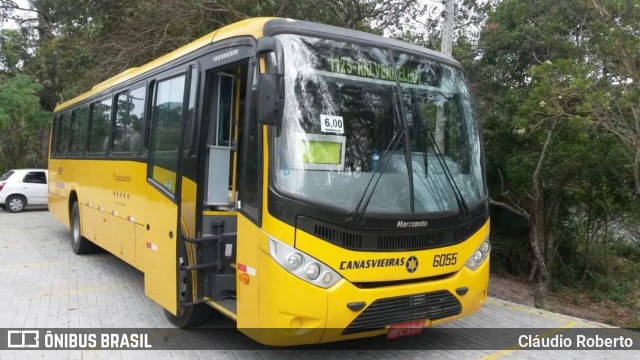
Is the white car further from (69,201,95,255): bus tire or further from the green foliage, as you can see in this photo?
(69,201,95,255): bus tire

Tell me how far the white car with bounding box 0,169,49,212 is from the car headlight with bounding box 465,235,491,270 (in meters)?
17.9

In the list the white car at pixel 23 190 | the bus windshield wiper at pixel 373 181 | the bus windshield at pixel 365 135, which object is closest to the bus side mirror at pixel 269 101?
the bus windshield at pixel 365 135

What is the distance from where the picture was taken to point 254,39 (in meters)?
4.36

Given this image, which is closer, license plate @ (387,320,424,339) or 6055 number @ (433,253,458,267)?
license plate @ (387,320,424,339)

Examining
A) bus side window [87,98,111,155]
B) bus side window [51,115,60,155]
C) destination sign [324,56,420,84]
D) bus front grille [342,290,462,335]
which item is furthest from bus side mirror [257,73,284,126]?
bus side window [51,115,60,155]

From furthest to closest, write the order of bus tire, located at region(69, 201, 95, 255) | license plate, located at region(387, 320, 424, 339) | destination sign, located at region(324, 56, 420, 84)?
bus tire, located at region(69, 201, 95, 255) < destination sign, located at region(324, 56, 420, 84) < license plate, located at region(387, 320, 424, 339)

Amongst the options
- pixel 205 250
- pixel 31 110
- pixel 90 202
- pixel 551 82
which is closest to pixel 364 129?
pixel 205 250

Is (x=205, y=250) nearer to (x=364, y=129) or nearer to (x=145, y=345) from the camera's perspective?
(x=145, y=345)

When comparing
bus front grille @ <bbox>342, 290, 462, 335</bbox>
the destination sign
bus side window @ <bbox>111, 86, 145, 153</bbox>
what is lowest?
bus front grille @ <bbox>342, 290, 462, 335</bbox>

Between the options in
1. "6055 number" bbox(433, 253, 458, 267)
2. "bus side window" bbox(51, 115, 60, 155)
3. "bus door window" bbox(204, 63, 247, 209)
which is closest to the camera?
"6055 number" bbox(433, 253, 458, 267)

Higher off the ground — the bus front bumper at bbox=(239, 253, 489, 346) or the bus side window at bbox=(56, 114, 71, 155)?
the bus side window at bbox=(56, 114, 71, 155)

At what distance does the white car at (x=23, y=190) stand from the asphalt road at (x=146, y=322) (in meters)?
10.2

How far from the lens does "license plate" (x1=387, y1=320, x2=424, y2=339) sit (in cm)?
424

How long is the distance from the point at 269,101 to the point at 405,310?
2.05 meters
